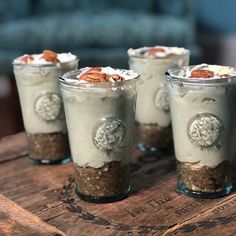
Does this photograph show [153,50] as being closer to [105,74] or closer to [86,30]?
[105,74]

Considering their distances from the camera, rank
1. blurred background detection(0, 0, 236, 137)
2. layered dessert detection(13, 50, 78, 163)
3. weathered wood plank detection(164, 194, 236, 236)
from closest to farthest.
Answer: weathered wood plank detection(164, 194, 236, 236), layered dessert detection(13, 50, 78, 163), blurred background detection(0, 0, 236, 137)

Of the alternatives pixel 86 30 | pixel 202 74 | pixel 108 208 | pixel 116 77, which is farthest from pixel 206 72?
pixel 86 30

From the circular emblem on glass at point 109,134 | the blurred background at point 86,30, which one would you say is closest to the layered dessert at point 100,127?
the circular emblem on glass at point 109,134

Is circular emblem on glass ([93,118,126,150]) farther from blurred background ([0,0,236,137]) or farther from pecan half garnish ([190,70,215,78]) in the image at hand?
blurred background ([0,0,236,137])

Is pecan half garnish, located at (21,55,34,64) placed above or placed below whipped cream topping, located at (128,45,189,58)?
above

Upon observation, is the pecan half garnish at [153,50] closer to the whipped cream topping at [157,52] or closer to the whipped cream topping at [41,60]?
the whipped cream topping at [157,52]

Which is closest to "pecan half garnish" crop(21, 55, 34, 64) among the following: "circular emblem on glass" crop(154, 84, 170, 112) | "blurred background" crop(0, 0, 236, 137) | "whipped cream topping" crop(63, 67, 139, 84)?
"whipped cream topping" crop(63, 67, 139, 84)

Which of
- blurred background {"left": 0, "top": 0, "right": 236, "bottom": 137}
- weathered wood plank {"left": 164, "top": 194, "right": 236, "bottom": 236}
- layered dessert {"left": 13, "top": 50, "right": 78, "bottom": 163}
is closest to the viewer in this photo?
weathered wood plank {"left": 164, "top": 194, "right": 236, "bottom": 236}
